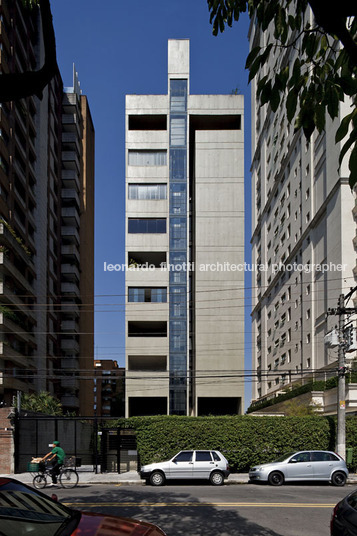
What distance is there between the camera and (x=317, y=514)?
39.7 ft

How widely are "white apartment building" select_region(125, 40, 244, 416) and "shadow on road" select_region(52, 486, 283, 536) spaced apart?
41109 millimetres

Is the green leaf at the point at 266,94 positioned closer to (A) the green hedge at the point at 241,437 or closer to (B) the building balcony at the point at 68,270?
(A) the green hedge at the point at 241,437

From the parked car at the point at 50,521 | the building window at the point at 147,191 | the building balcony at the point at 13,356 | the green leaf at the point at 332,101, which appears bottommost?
the building balcony at the point at 13,356

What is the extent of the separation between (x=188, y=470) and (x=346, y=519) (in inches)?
606

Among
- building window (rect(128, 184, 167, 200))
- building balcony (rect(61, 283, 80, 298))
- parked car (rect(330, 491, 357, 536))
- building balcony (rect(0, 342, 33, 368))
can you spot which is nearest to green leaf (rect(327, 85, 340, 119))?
parked car (rect(330, 491, 357, 536))

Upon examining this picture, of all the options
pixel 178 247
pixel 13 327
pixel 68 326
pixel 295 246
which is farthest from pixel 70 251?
pixel 295 246

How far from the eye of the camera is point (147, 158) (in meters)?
62.8

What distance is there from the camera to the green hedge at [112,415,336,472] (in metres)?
25.8

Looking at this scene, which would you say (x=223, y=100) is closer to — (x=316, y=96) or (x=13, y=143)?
(x=13, y=143)

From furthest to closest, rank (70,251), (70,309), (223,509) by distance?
(70,251), (70,309), (223,509)

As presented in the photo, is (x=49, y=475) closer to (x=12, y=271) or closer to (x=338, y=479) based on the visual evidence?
(x=338, y=479)

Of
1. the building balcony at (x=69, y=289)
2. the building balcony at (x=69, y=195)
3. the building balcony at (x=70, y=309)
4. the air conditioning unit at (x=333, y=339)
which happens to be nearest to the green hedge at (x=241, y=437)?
the air conditioning unit at (x=333, y=339)

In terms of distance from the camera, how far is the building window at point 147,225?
2372 inches

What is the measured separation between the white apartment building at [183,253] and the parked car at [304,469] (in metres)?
35.6
